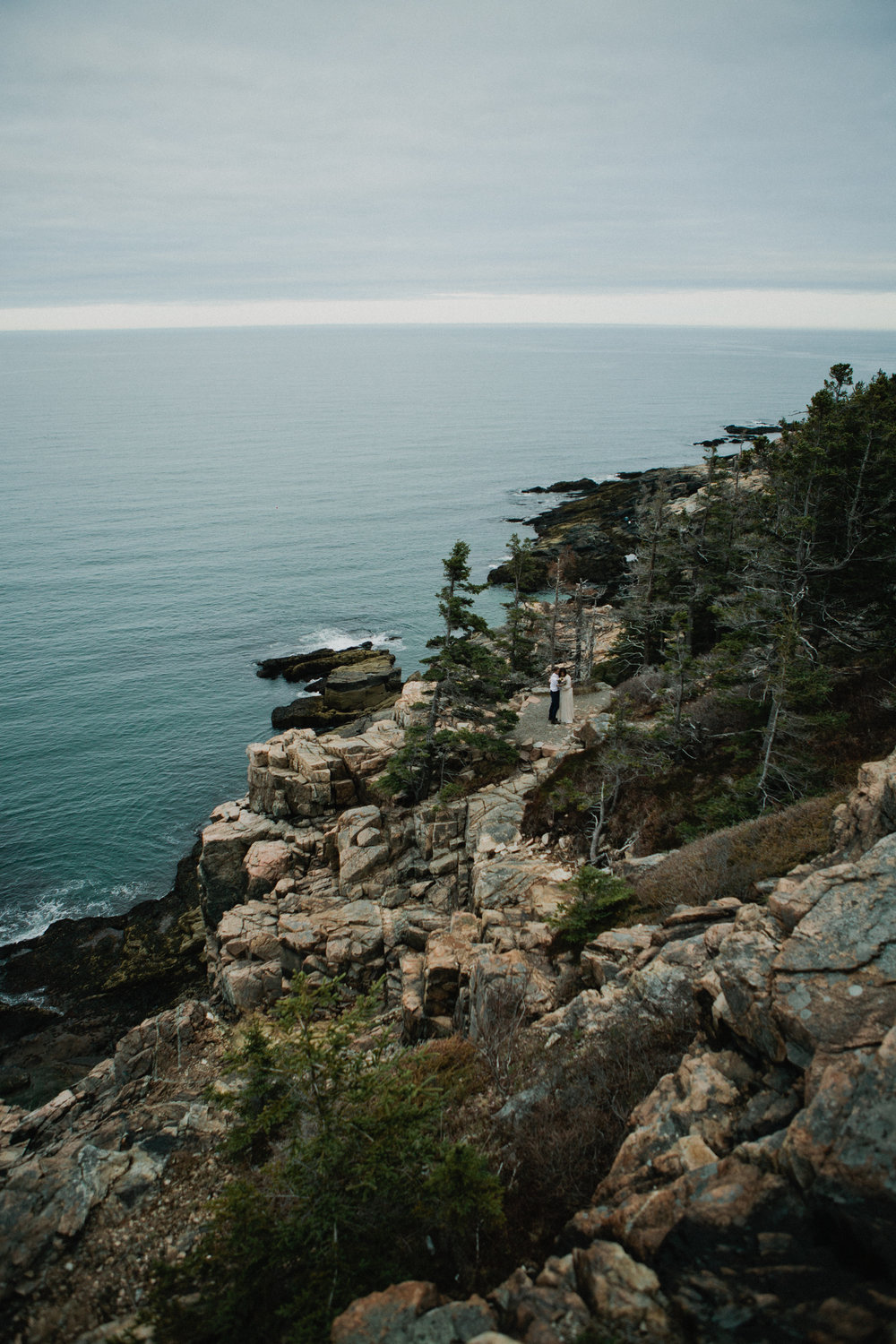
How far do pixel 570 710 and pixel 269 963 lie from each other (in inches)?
Result: 575

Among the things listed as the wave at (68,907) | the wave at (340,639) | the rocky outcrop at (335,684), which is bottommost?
the wave at (68,907)

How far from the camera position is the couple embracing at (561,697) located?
2612cm

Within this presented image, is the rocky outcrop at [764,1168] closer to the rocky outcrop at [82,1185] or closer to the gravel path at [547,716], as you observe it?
the rocky outcrop at [82,1185]

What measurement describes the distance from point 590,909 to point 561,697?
13885mm

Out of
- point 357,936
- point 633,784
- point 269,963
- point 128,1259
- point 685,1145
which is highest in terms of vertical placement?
point 685,1145

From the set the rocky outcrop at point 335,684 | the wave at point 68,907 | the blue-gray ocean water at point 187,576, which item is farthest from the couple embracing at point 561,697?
the wave at point 68,907

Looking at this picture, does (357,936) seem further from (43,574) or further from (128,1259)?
(43,574)

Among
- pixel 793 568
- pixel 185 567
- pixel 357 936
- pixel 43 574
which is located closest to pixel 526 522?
pixel 185 567

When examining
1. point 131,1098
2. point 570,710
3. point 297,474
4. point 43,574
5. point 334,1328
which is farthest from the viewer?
point 297,474

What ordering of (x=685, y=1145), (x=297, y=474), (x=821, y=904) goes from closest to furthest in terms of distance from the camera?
(x=685, y=1145) < (x=821, y=904) < (x=297, y=474)

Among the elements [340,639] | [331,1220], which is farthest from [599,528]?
[331,1220]

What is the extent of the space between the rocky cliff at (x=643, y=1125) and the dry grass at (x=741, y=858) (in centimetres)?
127

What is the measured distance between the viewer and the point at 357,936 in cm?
2036

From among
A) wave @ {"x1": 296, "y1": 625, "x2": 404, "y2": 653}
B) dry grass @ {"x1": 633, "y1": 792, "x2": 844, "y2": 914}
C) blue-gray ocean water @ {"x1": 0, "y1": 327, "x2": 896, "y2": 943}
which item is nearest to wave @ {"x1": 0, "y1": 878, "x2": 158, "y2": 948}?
blue-gray ocean water @ {"x1": 0, "y1": 327, "x2": 896, "y2": 943}
